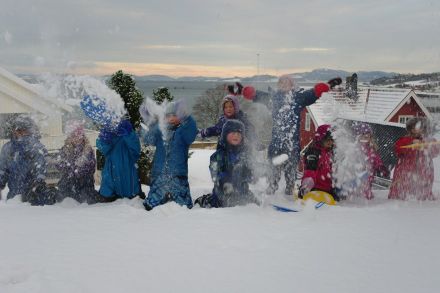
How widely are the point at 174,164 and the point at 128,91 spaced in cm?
694

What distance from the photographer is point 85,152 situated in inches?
209

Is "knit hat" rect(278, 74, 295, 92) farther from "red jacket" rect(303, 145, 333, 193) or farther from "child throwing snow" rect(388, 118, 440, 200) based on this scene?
"child throwing snow" rect(388, 118, 440, 200)

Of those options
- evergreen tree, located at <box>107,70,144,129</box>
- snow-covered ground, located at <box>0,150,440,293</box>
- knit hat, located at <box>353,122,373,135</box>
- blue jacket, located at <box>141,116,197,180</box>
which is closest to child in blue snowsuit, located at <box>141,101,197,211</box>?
blue jacket, located at <box>141,116,197,180</box>

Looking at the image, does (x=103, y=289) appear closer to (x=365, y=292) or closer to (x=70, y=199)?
(x=365, y=292)

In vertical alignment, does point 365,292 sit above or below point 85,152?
below

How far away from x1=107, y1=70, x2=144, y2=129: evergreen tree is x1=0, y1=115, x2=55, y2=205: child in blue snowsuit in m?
5.60

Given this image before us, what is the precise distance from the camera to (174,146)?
5.02 metres

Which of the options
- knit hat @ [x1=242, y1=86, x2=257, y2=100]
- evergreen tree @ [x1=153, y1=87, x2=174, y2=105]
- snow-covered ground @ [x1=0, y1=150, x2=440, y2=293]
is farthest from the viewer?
evergreen tree @ [x1=153, y1=87, x2=174, y2=105]

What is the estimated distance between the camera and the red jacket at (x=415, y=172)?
207 inches

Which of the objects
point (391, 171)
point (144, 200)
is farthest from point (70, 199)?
point (391, 171)

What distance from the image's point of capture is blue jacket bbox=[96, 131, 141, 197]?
5125mm

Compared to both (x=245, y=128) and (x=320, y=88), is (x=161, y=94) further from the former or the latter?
(x=320, y=88)

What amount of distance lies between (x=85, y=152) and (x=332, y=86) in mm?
3209

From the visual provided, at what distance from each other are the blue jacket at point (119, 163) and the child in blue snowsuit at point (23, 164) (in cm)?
77
